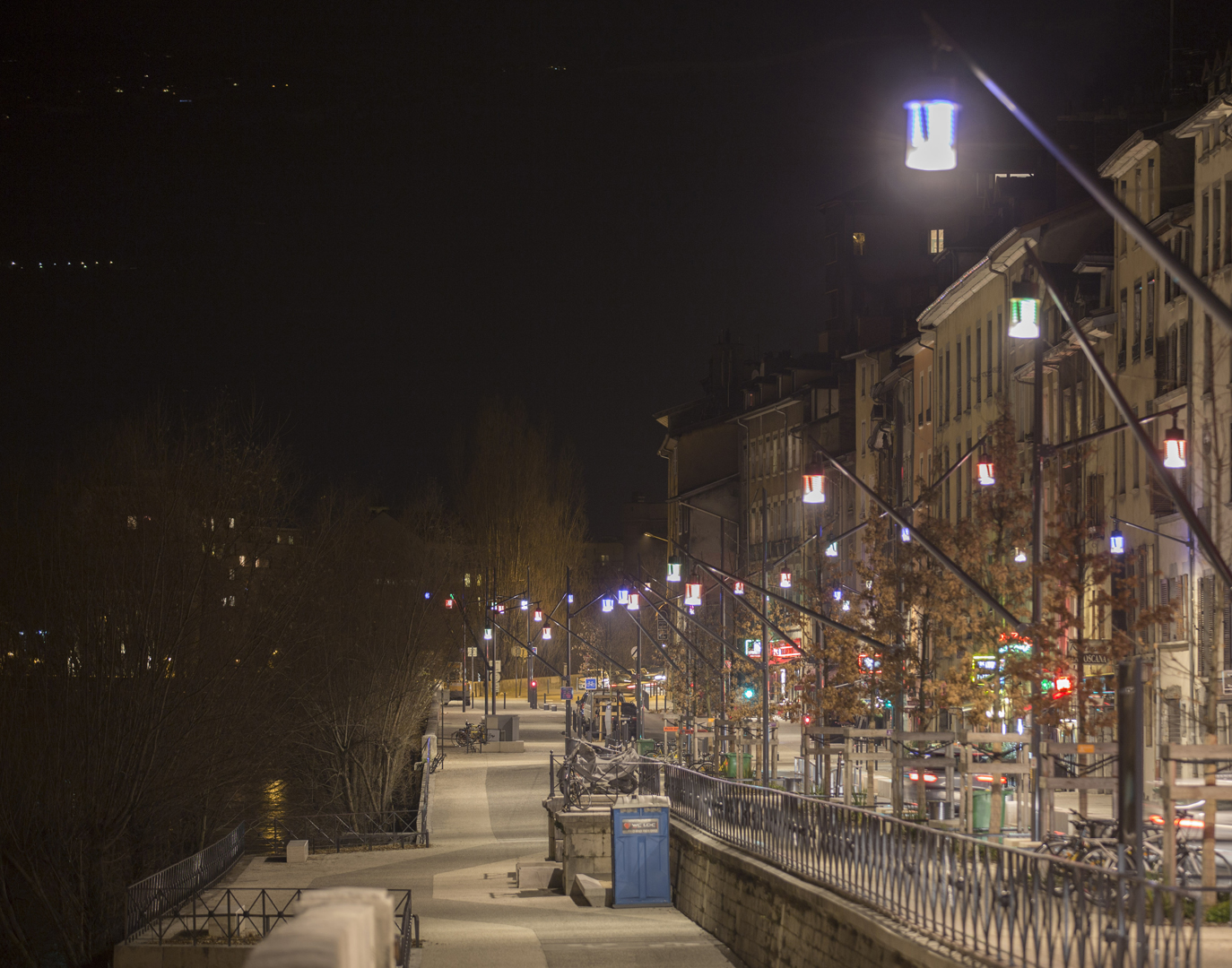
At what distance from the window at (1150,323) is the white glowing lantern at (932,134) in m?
36.7

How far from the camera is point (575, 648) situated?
390 ft

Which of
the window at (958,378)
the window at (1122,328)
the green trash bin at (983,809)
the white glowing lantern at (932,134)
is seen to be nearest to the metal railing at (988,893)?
the green trash bin at (983,809)

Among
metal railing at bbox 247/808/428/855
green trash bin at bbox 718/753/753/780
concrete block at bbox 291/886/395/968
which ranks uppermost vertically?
concrete block at bbox 291/886/395/968

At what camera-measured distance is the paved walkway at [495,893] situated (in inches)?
1035

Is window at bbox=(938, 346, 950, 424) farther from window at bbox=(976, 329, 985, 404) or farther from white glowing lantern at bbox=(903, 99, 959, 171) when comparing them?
white glowing lantern at bbox=(903, 99, 959, 171)

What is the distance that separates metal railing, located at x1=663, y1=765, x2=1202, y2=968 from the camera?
38.9ft

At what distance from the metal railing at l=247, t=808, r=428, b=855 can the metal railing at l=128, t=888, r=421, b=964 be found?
15.2m

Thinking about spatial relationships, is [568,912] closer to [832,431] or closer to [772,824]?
[772,824]

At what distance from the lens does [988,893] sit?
14.2 m

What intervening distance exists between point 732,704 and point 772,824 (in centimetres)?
2630

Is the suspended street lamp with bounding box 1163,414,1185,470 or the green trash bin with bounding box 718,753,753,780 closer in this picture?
the suspended street lamp with bounding box 1163,414,1185,470

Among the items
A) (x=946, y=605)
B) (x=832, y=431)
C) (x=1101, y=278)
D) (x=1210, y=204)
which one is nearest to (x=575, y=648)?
(x=832, y=431)

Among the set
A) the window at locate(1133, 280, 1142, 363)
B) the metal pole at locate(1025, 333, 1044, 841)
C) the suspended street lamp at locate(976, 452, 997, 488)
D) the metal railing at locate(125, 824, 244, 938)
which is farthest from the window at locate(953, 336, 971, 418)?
the metal pole at locate(1025, 333, 1044, 841)

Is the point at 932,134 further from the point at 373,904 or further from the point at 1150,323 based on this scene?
the point at 1150,323
